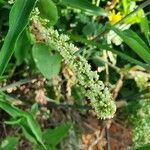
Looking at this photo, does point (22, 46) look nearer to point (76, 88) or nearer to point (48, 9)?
point (48, 9)

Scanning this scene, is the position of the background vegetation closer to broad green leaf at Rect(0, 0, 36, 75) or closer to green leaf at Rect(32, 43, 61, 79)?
green leaf at Rect(32, 43, 61, 79)

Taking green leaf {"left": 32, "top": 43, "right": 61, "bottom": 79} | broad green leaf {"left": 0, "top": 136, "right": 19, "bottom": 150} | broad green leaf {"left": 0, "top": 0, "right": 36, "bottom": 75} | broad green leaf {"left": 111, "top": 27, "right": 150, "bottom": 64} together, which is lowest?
broad green leaf {"left": 0, "top": 136, "right": 19, "bottom": 150}

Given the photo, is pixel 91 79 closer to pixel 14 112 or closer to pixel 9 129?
pixel 14 112

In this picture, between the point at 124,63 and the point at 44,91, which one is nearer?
the point at 44,91

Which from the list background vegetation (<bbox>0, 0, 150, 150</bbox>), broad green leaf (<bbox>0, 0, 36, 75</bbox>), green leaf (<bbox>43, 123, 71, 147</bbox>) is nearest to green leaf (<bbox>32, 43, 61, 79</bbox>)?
background vegetation (<bbox>0, 0, 150, 150</bbox>)

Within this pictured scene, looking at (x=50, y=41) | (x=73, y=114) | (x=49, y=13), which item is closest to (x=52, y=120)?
(x=73, y=114)

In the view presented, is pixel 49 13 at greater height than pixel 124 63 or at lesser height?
greater

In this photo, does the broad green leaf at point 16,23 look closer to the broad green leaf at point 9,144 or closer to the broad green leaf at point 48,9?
the broad green leaf at point 48,9
